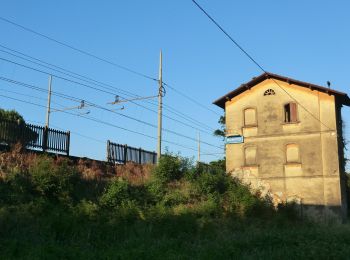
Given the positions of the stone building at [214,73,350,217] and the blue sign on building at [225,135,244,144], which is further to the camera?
the blue sign on building at [225,135,244,144]

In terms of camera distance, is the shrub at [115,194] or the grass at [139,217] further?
the shrub at [115,194]

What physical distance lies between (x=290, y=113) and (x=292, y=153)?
292cm

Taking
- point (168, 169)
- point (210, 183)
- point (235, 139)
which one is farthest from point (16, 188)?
point (235, 139)

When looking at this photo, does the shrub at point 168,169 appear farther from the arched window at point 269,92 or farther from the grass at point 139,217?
the arched window at point 269,92

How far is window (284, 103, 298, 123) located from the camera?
112 ft

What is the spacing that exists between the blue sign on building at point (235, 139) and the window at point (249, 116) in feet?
3.69

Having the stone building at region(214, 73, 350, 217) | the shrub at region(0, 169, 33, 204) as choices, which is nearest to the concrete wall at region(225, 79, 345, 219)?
the stone building at region(214, 73, 350, 217)

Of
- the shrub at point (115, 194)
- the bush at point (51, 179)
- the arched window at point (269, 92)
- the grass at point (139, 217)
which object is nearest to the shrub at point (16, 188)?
the grass at point (139, 217)

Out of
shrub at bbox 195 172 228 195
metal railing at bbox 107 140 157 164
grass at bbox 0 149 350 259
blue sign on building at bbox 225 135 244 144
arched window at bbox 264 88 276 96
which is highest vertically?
arched window at bbox 264 88 276 96

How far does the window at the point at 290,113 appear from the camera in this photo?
34.3 metres

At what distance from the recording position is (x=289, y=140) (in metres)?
33.9

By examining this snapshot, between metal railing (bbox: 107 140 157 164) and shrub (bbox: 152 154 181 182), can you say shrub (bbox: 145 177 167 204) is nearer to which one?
shrub (bbox: 152 154 181 182)

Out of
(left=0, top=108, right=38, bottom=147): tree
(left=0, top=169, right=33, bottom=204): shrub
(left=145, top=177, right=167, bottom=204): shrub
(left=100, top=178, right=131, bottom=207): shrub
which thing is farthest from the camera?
(left=145, top=177, right=167, bottom=204): shrub

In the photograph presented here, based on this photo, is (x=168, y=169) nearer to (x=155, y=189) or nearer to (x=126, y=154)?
(x=155, y=189)
